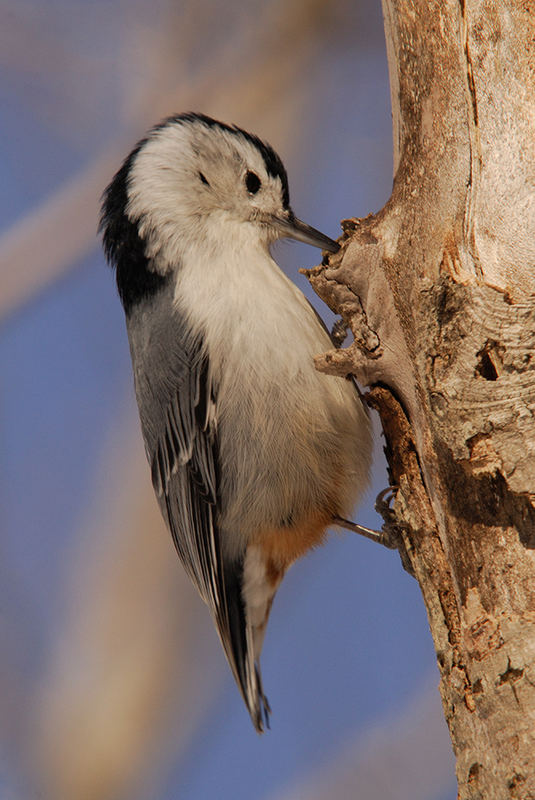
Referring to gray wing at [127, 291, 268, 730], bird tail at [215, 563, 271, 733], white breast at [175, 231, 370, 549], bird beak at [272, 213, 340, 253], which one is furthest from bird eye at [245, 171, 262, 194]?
bird tail at [215, 563, 271, 733]

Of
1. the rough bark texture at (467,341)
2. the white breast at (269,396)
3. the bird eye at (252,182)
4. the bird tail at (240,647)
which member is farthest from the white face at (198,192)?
the bird tail at (240,647)

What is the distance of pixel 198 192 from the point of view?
257cm

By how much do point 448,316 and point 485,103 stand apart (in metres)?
0.41

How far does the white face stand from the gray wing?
194 millimetres

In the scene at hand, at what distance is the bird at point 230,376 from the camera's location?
7.29ft

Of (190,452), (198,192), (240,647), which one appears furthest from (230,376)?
(240,647)

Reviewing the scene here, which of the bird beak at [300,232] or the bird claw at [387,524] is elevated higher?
the bird beak at [300,232]

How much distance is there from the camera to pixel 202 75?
3434mm

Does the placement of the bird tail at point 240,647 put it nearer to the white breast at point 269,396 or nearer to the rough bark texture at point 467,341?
the white breast at point 269,396

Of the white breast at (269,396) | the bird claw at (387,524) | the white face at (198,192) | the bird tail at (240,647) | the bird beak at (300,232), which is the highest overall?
the white face at (198,192)

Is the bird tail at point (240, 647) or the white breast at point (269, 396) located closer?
the white breast at point (269, 396)

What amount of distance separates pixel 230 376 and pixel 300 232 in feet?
1.68

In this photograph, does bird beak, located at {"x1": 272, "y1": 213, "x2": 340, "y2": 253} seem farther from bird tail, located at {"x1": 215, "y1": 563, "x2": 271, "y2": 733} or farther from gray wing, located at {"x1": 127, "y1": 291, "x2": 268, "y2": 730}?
bird tail, located at {"x1": 215, "y1": 563, "x2": 271, "y2": 733}

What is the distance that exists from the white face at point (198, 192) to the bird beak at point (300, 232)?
20 mm
